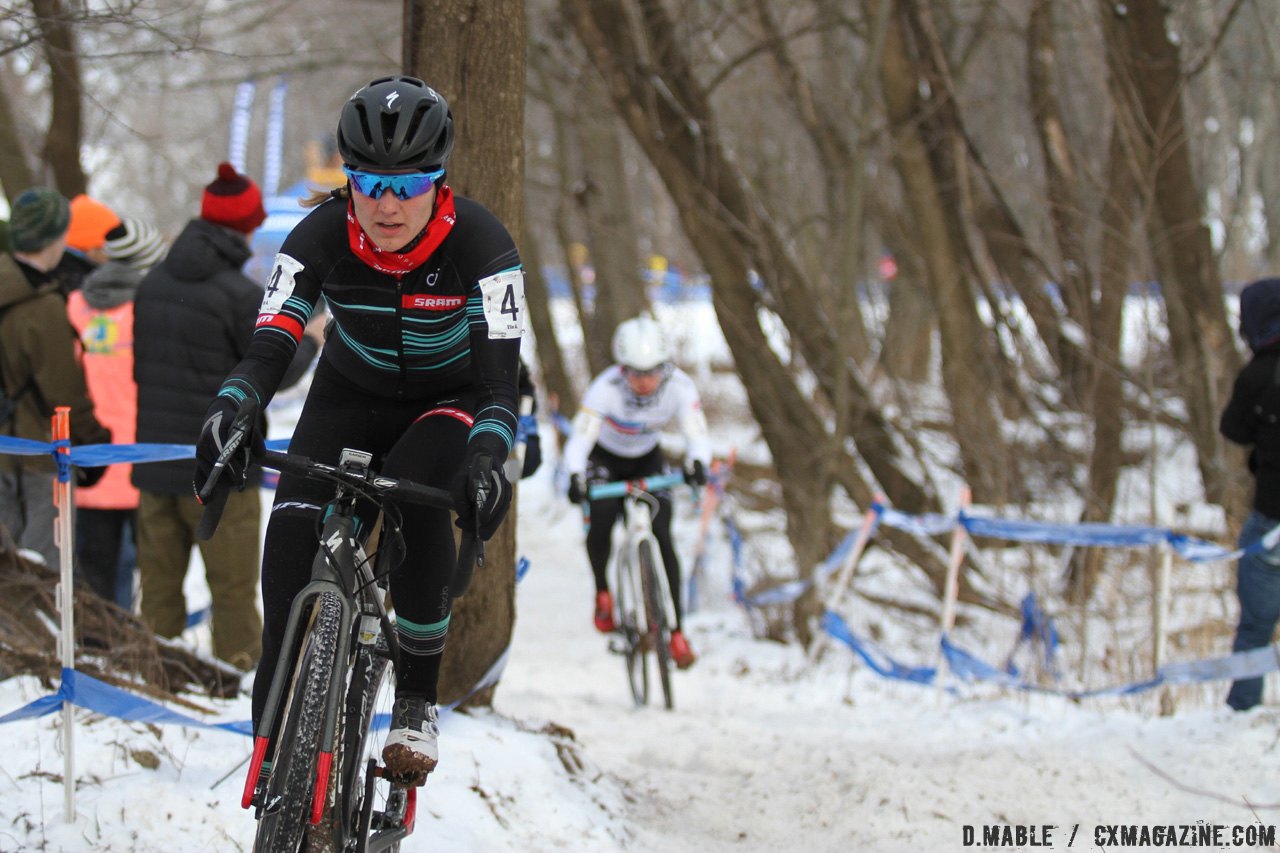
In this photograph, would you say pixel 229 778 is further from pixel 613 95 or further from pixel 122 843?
pixel 613 95

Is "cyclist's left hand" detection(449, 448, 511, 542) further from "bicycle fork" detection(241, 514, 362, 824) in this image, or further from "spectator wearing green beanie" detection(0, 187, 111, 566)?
"spectator wearing green beanie" detection(0, 187, 111, 566)

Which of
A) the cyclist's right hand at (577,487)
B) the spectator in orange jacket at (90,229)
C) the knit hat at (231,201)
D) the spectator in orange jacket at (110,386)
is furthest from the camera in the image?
the cyclist's right hand at (577,487)

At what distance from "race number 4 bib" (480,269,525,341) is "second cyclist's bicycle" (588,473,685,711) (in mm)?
3811

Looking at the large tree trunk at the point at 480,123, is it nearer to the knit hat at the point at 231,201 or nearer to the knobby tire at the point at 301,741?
the knit hat at the point at 231,201

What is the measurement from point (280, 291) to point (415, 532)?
30.6 inches

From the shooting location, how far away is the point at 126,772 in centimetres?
411

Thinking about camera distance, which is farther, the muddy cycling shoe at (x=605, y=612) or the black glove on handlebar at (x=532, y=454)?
the muddy cycling shoe at (x=605, y=612)

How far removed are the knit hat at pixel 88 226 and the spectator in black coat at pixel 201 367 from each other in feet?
5.26

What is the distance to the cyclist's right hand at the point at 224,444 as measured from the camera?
119 inches

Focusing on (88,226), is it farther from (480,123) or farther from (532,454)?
(532,454)

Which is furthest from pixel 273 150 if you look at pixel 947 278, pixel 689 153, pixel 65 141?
pixel 947 278

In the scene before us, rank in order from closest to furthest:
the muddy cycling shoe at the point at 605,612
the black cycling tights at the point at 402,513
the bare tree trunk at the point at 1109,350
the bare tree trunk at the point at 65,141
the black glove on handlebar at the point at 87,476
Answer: the black cycling tights at the point at 402,513, the black glove on handlebar at the point at 87,476, the muddy cycling shoe at the point at 605,612, the bare tree trunk at the point at 65,141, the bare tree trunk at the point at 1109,350

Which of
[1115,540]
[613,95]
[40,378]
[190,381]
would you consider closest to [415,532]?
[190,381]

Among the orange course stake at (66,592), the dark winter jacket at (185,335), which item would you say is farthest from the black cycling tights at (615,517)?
the orange course stake at (66,592)
